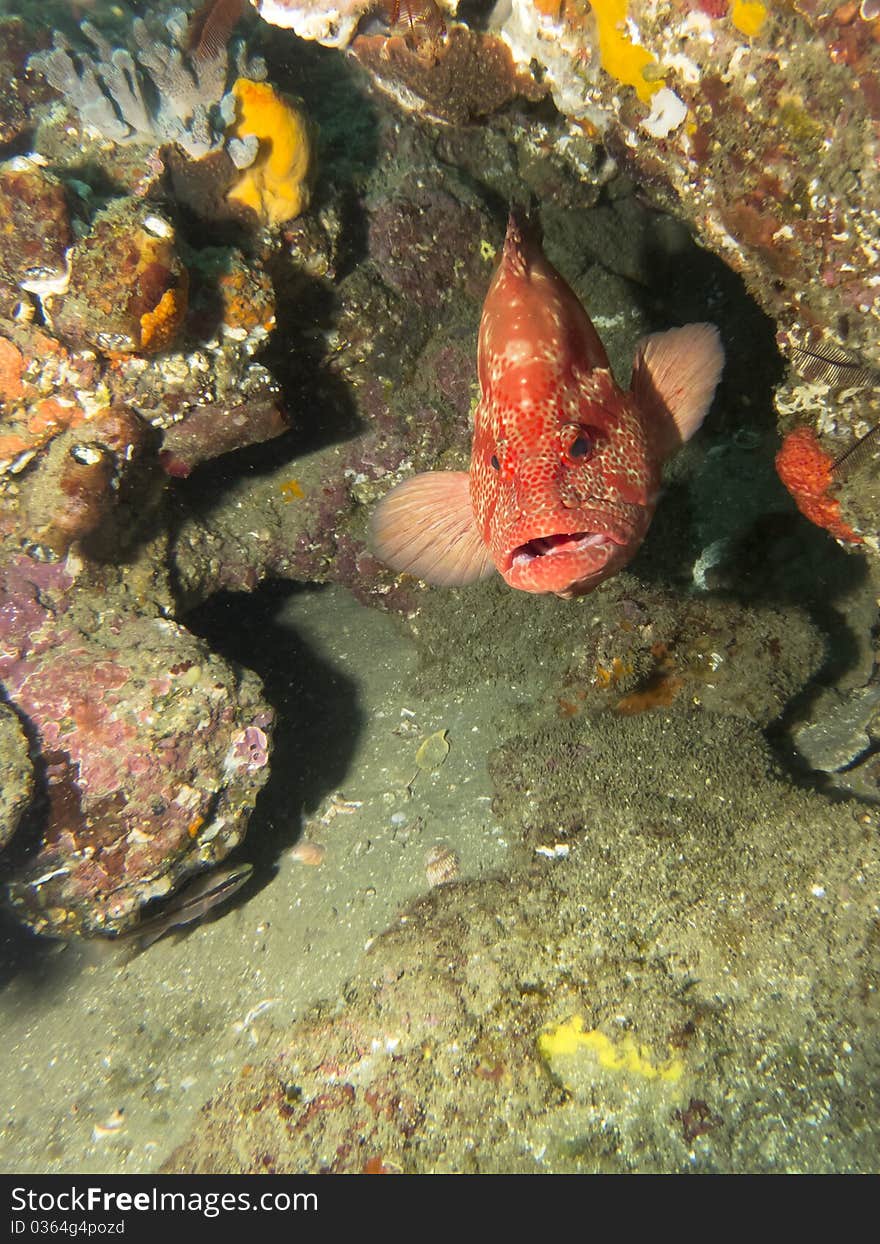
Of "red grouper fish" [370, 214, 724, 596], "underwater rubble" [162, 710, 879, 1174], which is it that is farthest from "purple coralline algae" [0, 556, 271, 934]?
"red grouper fish" [370, 214, 724, 596]

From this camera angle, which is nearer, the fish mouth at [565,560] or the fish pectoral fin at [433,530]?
the fish mouth at [565,560]

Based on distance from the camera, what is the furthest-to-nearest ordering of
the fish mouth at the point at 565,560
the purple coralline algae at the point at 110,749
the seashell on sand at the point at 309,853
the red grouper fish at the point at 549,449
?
the seashell on sand at the point at 309,853 → the purple coralline algae at the point at 110,749 → the red grouper fish at the point at 549,449 → the fish mouth at the point at 565,560

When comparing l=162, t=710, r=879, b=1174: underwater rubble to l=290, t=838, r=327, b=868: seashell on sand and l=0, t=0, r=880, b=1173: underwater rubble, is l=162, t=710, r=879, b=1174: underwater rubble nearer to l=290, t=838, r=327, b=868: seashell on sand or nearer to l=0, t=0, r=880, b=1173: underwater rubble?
l=0, t=0, r=880, b=1173: underwater rubble

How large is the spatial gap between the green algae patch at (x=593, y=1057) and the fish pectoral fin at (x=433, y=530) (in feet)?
7.87

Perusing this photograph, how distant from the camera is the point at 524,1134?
2.74m

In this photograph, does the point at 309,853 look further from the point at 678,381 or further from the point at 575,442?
the point at 678,381

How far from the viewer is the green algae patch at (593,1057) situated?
280 cm

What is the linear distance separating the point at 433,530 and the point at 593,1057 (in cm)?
276

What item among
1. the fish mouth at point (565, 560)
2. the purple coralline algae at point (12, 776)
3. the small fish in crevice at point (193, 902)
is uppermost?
the fish mouth at point (565, 560)

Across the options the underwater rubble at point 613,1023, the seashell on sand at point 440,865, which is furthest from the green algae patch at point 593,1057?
the seashell on sand at point 440,865

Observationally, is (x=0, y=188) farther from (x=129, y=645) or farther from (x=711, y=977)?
(x=711, y=977)

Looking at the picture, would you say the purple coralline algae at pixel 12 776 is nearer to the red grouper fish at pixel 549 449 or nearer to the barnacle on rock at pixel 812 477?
the red grouper fish at pixel 549 449

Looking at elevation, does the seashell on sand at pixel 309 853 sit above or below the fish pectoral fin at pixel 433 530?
below

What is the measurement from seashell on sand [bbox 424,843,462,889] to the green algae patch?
164 centimetres
